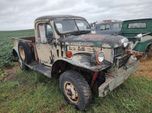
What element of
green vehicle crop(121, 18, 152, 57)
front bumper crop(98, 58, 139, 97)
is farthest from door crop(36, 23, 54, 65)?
green vehicle crop(121, 18, 152, 57)

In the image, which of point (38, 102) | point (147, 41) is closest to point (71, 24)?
point (38, 102)

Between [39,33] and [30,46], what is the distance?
79cm

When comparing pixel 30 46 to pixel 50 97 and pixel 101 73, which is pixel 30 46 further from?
pixel 101 73

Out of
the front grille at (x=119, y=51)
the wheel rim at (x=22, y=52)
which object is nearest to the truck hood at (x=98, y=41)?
the front grille at (x=119, y=51)

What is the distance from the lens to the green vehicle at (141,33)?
7569 mm

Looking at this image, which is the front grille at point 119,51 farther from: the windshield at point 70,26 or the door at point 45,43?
the door at point 45,43

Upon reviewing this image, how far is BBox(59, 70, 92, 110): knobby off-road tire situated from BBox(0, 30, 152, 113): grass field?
9.3 inches

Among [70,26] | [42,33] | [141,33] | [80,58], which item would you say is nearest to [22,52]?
[42,33]

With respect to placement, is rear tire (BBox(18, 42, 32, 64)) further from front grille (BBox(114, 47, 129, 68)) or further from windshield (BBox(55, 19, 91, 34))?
front grille (BBox(114, 47, 129, 68))

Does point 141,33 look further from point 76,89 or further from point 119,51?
point 76,89

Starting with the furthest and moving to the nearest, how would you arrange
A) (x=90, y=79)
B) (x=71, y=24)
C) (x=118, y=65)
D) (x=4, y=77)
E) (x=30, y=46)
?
(x=4, y=77) → (x=30, y=46) → (x=71, y=24) → (x=90, y=79) → (x=118, y=65)

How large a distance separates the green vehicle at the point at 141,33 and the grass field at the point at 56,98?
1.12 m

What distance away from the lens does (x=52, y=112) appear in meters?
4.75

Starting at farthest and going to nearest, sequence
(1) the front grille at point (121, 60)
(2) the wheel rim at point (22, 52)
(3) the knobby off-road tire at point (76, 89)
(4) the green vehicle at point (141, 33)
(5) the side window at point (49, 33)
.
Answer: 1. (4) the green vehicle at point (141, 33)
2. (2) the wheel rim at point (22, 52)
3. (5) the side window at point (49, 33)
4. (1) the front grille at point (121, 60)
5. (3) the knobby off-road tire at point (76, 89)
